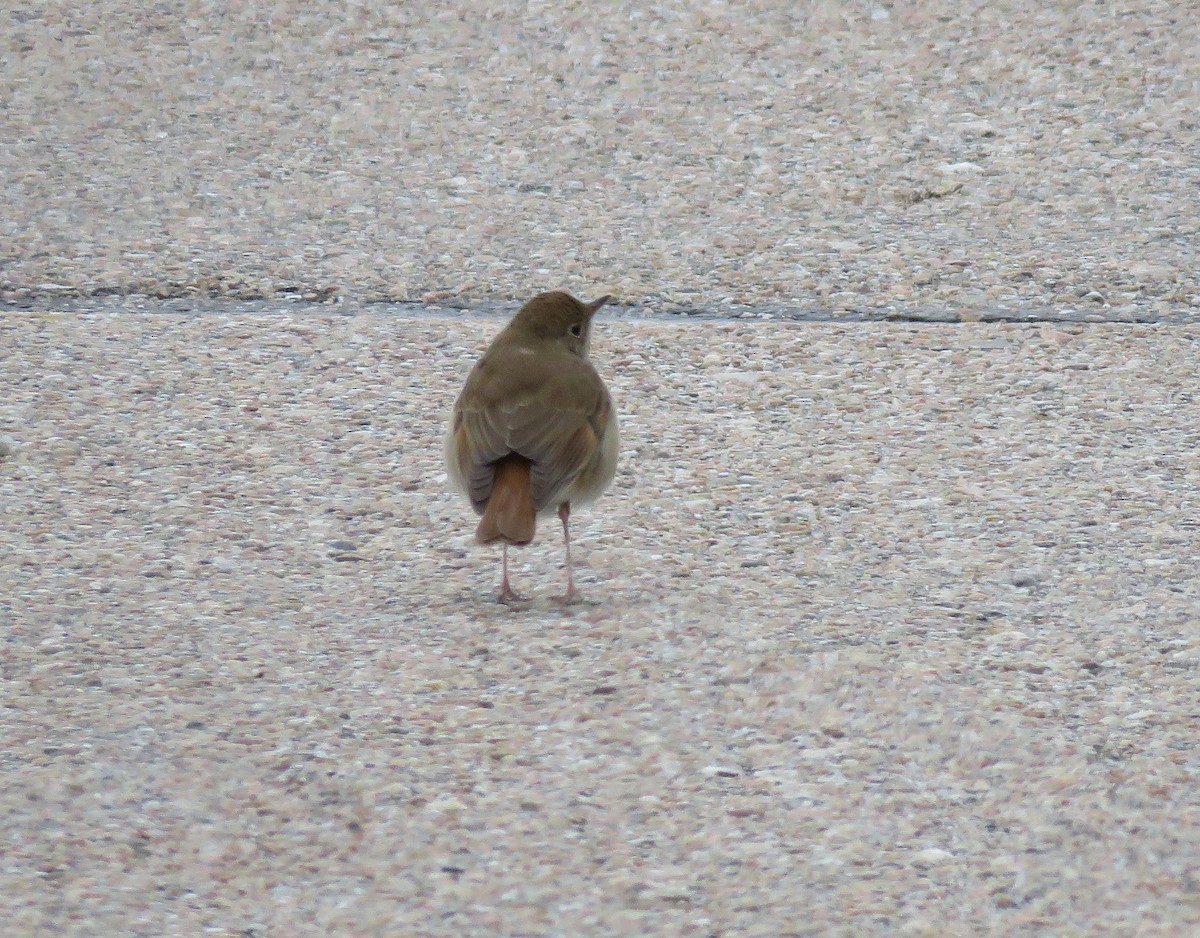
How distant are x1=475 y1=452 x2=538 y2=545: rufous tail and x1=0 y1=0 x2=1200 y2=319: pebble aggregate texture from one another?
7.08 ft

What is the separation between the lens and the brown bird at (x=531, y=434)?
467cm

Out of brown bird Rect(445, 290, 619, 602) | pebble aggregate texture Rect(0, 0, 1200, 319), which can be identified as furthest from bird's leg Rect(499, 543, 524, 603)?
pebble aggregate texture Rect(0, 0, 1200, 319)

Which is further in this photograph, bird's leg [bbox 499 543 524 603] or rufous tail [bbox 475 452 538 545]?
bird's leg [bbox 499 543 524 603]

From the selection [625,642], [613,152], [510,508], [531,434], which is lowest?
[625,642]

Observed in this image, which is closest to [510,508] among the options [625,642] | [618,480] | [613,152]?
[625,642]

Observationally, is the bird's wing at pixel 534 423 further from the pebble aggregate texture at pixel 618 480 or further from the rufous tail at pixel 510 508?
the pebble aggregate texture at pixel 618 480

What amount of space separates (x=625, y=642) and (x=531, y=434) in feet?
2.10

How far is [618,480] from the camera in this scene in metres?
5.59

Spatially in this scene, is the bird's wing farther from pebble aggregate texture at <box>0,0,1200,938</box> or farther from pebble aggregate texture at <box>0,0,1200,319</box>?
pebble aggregate texture at <box>0,0,1200,319</box>

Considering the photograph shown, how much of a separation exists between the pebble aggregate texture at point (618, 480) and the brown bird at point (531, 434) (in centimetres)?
27

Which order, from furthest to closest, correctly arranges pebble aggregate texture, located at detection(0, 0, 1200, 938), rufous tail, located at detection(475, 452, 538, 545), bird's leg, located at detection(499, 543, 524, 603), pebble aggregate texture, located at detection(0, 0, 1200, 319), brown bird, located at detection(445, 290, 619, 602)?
pebble aggregate texture, located at detection(0, 0, 1200, 319) → bird's leg, located at detection(499, 543, 524, 603) → brown bird, located at detection(445, 290, 619, 602) → rufous tail, located at detection(475, 452, 538, 545) → pebble aggregate texture, located at detection(0, 0, 1200, 938)

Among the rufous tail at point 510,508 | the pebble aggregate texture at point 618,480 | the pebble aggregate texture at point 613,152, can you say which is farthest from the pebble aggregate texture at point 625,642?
the pebble aggregate texture at point 613,152

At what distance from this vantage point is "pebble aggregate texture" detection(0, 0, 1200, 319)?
694 centimetres

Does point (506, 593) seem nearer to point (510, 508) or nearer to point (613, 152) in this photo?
point (510, 508)
